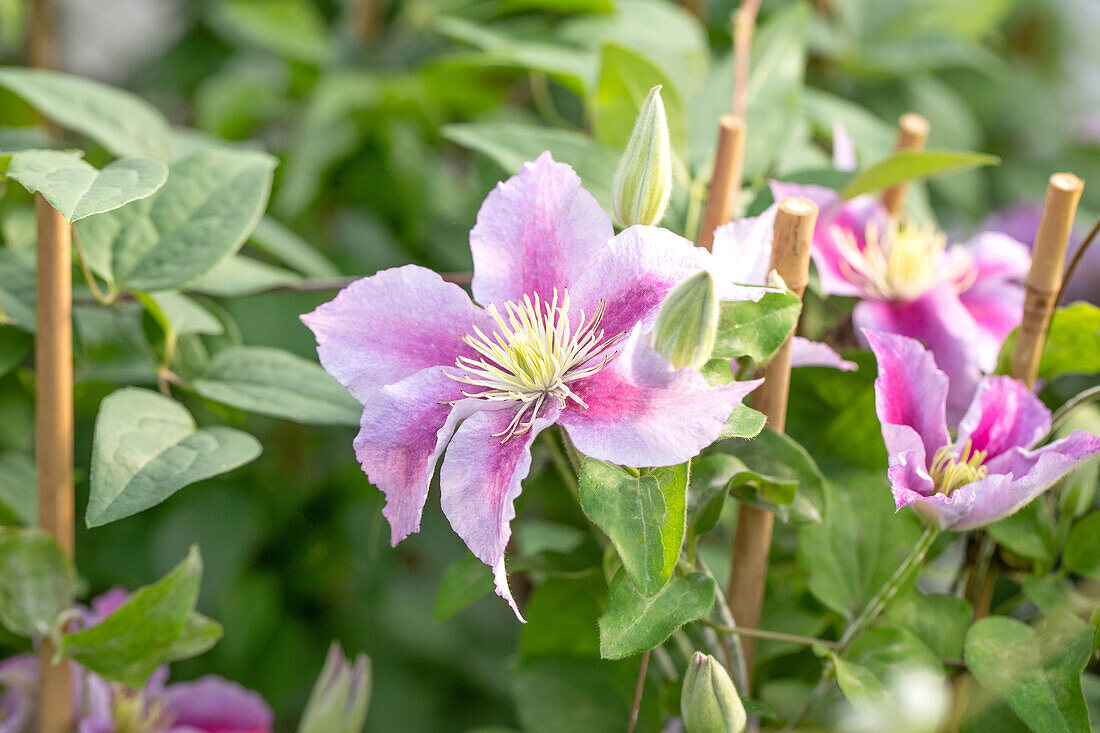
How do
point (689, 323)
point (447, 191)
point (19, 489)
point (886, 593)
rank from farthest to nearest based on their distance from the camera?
point (447, 191), point (19, 489), point (886, 593), point (689, 323)

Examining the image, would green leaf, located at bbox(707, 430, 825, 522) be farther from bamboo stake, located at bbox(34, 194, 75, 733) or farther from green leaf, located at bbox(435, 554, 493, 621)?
bamboo stake, located at bbox(34, 194, 75, 733)

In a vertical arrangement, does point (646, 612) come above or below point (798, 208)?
below

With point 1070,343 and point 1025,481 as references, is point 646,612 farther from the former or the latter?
point 1070,343

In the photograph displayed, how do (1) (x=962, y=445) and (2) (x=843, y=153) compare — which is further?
(2) (x=843, y=153)

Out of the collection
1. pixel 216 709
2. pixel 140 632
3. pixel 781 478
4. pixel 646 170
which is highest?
pixel 646 170

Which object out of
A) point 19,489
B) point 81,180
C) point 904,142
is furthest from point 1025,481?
point 19,489

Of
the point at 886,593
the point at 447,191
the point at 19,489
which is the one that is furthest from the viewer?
the point at 447,191

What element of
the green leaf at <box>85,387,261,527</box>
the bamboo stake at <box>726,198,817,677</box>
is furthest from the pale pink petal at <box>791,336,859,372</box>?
the green leaf at <box>85,387,261,527</box>
